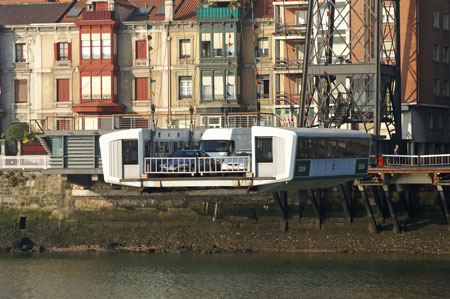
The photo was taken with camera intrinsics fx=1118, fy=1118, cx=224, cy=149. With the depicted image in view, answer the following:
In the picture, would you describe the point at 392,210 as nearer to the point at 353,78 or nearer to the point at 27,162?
the point at 353,78

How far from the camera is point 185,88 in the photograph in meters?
101

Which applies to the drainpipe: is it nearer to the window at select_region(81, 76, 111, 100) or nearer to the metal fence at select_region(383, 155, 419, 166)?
the window at select_region(81, 76, 111, 100)

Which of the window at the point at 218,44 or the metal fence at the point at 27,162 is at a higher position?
the window at the point at 218,44

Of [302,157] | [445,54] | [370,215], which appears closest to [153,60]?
[445,54]

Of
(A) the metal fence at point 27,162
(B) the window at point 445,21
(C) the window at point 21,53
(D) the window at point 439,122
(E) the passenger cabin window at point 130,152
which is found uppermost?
(B) the window at point 445,21

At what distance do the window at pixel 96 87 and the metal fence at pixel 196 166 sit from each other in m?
41.7

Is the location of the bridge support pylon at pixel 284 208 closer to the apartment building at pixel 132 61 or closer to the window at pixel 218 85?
the apartment building at pixel 132 61

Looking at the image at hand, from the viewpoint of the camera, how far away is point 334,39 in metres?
91.6

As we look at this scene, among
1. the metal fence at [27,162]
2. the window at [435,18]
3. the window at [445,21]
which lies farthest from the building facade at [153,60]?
the metal fence at [27,162]

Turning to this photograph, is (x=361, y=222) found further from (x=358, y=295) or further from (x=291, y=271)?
(x=358, y=295)

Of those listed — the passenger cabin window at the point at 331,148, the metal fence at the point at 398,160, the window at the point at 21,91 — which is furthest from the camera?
the window at the point at 21,91

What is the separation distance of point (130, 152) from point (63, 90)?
147 feet

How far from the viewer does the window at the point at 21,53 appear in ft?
341

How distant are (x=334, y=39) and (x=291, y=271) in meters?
30.9
